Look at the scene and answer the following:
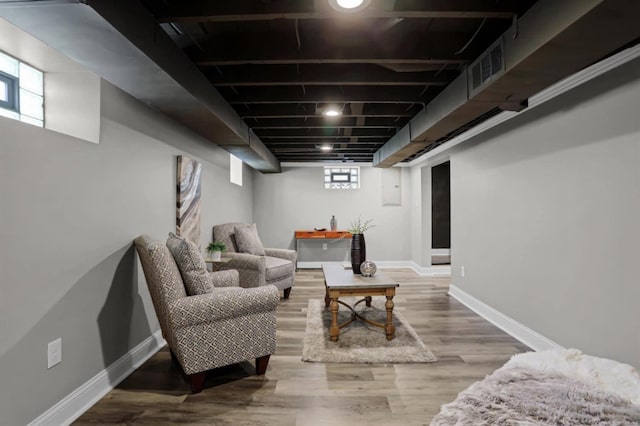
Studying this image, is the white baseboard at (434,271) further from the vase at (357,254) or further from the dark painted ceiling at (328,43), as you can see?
the dark painted ceiling at (328,43)

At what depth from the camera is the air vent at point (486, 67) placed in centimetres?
195

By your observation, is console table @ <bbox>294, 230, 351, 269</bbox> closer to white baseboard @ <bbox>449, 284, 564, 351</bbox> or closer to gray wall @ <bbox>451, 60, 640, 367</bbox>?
white baseboard @ <bbox>449, 284, 564, 351</bbox>

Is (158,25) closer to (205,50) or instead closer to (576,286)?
(205,50)

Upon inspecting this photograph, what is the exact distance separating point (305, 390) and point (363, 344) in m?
0.83

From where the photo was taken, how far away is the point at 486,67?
2.11 meters

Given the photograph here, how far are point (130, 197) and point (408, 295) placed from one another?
3.67 meters

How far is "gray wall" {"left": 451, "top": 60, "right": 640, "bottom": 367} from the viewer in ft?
6.46

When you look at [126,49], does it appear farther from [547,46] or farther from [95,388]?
[547,46]

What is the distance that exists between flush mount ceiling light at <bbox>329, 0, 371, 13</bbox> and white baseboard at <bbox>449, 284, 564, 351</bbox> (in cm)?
279

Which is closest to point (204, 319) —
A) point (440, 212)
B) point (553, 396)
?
point (553, 396)

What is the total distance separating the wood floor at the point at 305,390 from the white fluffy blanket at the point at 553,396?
0.65 meters

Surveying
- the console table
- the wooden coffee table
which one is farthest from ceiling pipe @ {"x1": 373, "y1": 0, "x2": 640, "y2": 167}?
the console table

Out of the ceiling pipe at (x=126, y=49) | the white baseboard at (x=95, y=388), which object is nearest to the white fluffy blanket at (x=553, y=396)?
the white baseboard at (x=95, y=388)

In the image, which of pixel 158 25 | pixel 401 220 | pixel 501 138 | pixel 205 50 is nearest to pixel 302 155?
pixel 401 220
